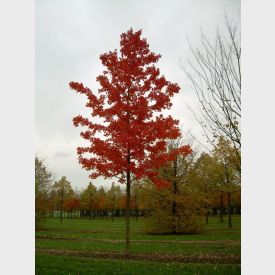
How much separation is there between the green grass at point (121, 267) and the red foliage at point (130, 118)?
3.08m

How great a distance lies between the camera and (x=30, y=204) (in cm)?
845

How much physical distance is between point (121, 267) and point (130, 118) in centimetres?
493

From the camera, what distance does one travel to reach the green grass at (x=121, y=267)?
8.48 meters

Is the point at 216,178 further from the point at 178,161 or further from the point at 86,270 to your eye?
the point at 86,270

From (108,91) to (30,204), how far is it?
17.1 feet

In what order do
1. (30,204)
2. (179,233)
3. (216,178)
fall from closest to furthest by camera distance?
Result: 1. (30,204)
2. (179,233)
3. (216,178)

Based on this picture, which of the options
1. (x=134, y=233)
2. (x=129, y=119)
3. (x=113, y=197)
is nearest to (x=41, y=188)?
(x=134, y=233)

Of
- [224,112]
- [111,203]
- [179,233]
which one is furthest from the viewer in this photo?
[111,203]

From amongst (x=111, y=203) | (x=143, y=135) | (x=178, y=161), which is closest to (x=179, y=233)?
(x=178, y=161)

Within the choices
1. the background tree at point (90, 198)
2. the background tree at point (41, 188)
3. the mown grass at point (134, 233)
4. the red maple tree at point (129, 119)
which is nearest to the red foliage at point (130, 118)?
the red maple tree at point (129, 119)

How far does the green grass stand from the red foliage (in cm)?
308

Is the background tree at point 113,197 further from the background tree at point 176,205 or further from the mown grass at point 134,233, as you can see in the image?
the background tree at point 176,205

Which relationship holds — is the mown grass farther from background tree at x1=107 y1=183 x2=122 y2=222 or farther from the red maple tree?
background tree at x1=107 y1=183 x2=122 y2=222

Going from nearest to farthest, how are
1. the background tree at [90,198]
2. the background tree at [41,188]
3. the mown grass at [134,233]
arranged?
the mown grass at [134,233] < the background tree at [41,188] < the background tree at [90,198]
